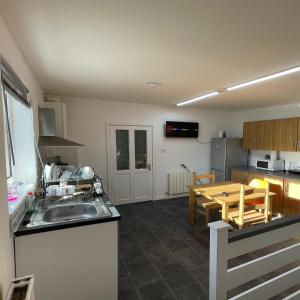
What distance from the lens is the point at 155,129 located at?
188 inches

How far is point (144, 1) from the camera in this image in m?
1.17

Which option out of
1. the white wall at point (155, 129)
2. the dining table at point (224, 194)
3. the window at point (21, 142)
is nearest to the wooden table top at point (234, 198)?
the dining table at point (224, 194)

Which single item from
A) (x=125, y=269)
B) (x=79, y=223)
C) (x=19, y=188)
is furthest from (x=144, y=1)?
(x=125, y=269)

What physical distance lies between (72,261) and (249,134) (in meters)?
4.84

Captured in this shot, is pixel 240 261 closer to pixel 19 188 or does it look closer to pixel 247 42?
pixel 247 42

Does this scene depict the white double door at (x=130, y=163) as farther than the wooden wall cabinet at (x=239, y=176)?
No

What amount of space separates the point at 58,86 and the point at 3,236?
2.60 metres

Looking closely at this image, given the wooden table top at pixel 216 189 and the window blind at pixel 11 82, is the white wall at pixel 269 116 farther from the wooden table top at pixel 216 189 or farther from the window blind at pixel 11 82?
the window blind at pixel 11 82

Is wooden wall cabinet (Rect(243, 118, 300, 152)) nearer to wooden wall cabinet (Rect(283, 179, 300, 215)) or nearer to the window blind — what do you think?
wooden wall cabinet (Rect(283, 179, 300, 215))

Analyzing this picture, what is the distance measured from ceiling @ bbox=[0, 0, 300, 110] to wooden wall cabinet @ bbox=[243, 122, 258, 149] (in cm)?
213

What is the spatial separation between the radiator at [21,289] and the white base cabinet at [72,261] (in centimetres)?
40

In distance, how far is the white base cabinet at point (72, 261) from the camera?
1461mm

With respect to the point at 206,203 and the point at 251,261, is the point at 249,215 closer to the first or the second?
the point at 206,203

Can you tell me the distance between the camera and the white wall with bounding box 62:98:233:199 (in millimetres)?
4102
